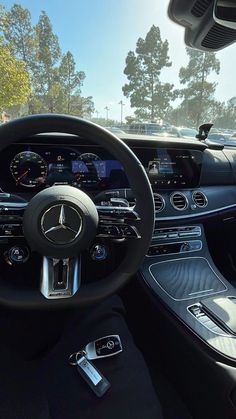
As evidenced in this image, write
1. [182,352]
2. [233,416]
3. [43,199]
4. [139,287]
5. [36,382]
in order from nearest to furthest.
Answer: [43,199] < [233,416] < [182,352] < [36,382] < [139,287]

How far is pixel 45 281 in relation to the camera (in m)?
1.23

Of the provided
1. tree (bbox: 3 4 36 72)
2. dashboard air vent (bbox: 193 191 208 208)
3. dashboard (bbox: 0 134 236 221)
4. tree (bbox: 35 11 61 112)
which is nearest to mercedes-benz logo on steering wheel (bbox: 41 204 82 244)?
dashboard (bbox: 0 134 236 221)

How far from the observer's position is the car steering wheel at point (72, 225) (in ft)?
3.74

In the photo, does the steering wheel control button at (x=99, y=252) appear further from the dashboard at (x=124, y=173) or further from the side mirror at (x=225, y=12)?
the side mirror at (x=225, y=12)

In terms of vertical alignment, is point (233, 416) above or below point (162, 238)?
below

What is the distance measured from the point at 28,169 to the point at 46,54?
899 inches

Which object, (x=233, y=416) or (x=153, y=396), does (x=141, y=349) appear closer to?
(x=153, y=396)

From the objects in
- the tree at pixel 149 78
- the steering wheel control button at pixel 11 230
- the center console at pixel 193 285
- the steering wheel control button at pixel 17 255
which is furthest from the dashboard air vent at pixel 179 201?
the tree at pixel 149 78

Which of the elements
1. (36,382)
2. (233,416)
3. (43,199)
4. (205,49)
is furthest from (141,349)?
(205,49)

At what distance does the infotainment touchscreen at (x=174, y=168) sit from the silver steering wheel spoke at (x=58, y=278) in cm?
94

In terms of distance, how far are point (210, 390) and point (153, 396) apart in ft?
1.17

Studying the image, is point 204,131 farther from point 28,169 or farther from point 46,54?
point 46,54

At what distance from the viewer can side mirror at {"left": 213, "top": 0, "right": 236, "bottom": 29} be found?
36.3 inches

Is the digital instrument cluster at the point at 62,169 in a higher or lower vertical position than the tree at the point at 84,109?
lower
